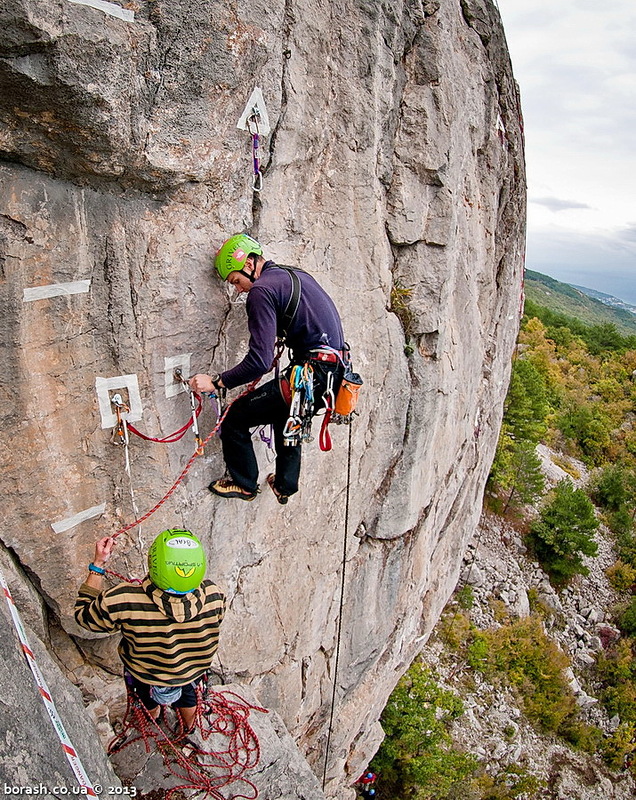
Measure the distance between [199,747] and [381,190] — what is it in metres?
5.44

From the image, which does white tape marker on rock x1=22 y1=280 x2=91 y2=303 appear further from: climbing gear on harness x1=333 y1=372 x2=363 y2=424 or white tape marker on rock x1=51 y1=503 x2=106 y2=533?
climbing gear on harness x1=333 y1=372 x2=363 y2=424

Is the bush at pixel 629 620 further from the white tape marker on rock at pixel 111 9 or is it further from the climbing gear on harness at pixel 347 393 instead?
the white tape marker on rock at pixel 111 9

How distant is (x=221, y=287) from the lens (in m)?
4.38

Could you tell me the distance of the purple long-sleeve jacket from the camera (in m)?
4.01

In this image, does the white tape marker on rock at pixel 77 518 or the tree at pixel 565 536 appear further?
the tree at pixel 565 536

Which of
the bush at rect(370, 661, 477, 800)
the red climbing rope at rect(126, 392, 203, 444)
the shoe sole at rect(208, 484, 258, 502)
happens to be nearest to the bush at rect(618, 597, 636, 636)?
the bush at rect(370, 661, 477, 800)

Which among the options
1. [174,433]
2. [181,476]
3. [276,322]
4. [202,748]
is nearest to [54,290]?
[174,433]

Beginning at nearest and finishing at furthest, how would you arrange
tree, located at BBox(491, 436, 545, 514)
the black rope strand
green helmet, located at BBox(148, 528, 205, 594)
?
green helmet, located at BBox(148, 528, 205, 594)
the black rope strand
tree, located at BBox(491, 436, 545, 514)

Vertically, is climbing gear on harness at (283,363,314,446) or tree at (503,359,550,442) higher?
climbing gear on harness at (283,363,314,446)

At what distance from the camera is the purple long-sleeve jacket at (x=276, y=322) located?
4012 millimetres

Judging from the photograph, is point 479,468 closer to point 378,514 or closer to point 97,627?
point 378,514

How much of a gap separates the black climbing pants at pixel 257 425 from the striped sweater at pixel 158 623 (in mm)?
1133

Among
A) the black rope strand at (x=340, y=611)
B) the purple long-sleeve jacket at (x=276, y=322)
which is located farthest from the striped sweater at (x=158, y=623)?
the black rope strand at (x=340, y=611)

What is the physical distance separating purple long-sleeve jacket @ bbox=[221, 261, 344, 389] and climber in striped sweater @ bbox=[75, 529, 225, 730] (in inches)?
49.1
